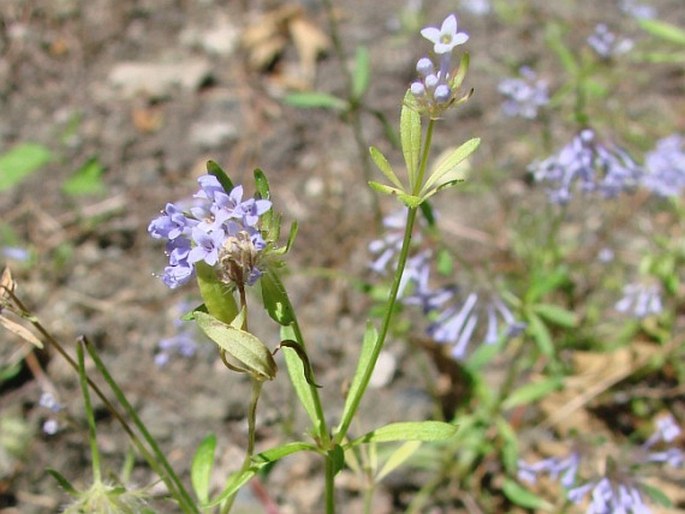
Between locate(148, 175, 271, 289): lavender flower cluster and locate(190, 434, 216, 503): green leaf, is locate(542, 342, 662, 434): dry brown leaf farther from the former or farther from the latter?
locate(148, 175, 271, 289): lavender flower cluster

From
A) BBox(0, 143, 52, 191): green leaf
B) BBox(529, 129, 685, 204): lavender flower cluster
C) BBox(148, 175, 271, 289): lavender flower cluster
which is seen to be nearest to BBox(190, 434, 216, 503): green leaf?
BBox(148, 175, 271, 289): lavender flower cluster

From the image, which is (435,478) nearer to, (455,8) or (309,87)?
(309,87)

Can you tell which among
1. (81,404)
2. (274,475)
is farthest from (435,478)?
(81,404)

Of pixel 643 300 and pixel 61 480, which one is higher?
pixel 61 480

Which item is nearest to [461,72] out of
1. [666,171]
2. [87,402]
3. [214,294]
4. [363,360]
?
[214,294]

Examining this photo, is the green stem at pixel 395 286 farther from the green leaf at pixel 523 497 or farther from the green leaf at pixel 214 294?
the green leaf at pixel 523 497

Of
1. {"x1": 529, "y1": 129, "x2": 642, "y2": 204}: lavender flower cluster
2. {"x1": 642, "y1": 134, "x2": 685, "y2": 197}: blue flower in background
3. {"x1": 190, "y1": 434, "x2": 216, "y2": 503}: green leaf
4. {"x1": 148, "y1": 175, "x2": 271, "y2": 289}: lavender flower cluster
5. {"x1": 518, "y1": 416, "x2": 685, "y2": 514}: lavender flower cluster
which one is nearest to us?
{"x1": 148, "y1": 175, "x2": 271, "y2": 289}: lavender flower cluster

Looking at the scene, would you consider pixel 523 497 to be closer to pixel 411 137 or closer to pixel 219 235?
pixel 411 137
